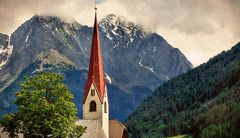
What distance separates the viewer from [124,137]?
9950 cm

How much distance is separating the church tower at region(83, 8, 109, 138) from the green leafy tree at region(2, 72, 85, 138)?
27.7 meters

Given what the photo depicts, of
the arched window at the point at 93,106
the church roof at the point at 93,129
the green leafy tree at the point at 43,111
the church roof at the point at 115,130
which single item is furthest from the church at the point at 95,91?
the green leafy tree at the point at 43,111

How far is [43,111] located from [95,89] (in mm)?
32339

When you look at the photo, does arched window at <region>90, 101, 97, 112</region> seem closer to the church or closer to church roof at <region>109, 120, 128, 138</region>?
the church

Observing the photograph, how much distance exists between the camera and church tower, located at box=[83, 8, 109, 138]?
89188 mm

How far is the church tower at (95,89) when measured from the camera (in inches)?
3511

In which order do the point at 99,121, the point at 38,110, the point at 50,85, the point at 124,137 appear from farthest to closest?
1. the point at 124,137
2. the point at 99,121
3. the point at 50,85
4. the point at 38,110

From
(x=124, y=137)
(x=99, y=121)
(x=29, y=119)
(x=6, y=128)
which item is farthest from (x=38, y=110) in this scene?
(x=124, y=137)

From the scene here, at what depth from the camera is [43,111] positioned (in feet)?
188

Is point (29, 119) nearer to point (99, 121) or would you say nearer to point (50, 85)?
point (50, 85)

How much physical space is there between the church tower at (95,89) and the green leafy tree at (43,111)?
90.8 feet

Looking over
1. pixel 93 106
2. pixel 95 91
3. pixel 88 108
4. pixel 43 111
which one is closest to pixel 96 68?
pixel 95 91

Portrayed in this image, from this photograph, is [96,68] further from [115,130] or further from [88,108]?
[115,130]

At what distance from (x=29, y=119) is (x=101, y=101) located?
106ft
